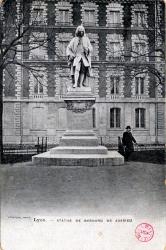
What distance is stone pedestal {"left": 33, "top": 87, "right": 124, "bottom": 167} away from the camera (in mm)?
9930

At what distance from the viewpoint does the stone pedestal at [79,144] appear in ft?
32.6

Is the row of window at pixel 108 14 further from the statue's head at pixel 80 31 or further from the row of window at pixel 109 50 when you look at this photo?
the row of window at pixel 109 50

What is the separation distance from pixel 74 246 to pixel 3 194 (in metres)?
1.89

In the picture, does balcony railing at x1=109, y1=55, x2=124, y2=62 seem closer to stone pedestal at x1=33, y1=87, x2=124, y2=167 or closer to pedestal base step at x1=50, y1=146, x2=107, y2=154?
stone pedestal at x1=33, y1=87, x2=124, y2=167

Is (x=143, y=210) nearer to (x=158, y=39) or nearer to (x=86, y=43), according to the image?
(x=158, y=39)

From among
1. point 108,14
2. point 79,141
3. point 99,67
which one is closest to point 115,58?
point 99,67

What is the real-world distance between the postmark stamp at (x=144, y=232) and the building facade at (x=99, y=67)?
226 centimetres

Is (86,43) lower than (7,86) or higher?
higher

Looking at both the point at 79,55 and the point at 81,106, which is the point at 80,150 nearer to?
the point at 81,106

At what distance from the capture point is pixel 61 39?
50.0 feet

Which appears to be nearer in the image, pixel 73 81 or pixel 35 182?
pixel 35 182

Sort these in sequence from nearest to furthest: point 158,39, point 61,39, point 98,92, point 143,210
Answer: point 143,210
point 158,39
point 61,39
point 98,92

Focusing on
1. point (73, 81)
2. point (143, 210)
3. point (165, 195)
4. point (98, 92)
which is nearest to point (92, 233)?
point (143, 210)

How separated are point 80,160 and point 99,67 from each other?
861 cm
